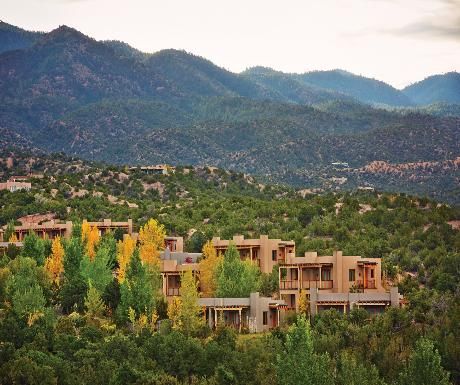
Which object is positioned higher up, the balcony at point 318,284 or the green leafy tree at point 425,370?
the balcony at point 318,284

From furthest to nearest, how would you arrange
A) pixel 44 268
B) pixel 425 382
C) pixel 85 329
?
pixel 44 268 → pixel 85 329 → pixel 425 382

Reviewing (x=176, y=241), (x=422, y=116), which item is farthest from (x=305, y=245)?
(x=422, y=116)

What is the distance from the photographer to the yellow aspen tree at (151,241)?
2921 inches

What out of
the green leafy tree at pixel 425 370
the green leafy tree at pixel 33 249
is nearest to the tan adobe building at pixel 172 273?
the green leafy tree at pixel 33 249

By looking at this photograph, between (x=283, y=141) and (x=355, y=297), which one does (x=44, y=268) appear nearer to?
(x=355, y=297)

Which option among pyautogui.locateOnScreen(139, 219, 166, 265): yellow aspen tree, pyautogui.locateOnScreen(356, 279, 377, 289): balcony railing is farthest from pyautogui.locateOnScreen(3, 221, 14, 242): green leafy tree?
pyautogui.locateOnScreen(356, 279, 377, 289): balcony railing

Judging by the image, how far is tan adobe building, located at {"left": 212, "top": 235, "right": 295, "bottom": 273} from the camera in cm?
7862

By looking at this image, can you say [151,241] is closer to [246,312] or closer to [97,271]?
[97,271]

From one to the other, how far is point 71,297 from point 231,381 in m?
15.5

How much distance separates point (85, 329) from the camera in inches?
2477

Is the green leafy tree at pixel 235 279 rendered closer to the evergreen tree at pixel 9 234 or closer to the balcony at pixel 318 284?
the balcony at pixel 318 284

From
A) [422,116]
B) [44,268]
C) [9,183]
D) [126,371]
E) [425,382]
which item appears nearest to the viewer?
[425,382]

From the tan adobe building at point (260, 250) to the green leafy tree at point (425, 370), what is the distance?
24.6 meters

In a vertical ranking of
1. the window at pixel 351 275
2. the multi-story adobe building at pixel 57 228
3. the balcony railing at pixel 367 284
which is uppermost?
the multi-story adobe building at pixel 57 228
